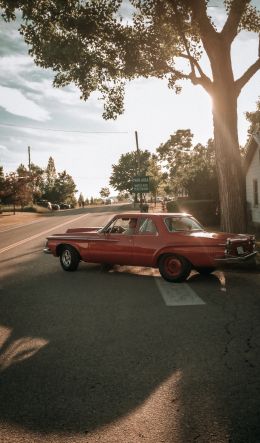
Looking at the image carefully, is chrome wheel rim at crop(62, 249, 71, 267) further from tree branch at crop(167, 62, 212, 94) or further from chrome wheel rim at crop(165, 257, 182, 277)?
tree branch at crop(167, 62, 212, 94)

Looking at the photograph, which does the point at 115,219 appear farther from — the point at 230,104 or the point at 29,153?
the point at 29,153

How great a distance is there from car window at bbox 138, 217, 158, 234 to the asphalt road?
4.32 feet

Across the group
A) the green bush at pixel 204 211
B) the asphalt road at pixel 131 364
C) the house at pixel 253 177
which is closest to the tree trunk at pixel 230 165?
the asphalt road at pixel 131 364

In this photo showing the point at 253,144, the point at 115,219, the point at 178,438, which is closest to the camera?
the point at 178,438

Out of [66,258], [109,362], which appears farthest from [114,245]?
[109,362]

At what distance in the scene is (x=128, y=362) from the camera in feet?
13.4

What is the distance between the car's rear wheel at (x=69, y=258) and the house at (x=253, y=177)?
42.7 ft

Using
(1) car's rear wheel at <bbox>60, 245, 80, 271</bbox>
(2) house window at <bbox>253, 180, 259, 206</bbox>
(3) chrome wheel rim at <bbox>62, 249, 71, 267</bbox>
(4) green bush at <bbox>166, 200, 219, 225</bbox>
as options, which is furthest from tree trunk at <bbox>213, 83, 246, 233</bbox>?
(2) house window at <bbox>253, 180, 259, 206</bbox>

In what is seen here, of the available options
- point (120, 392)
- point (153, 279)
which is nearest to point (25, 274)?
point (153, 279)

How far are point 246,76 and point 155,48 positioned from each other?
11.6 feet

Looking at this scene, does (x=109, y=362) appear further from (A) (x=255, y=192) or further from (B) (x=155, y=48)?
(A) (x=255, y=192)

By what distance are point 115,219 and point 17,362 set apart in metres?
5.28

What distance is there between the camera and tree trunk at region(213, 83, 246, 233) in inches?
426

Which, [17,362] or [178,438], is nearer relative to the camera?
[178,438]
